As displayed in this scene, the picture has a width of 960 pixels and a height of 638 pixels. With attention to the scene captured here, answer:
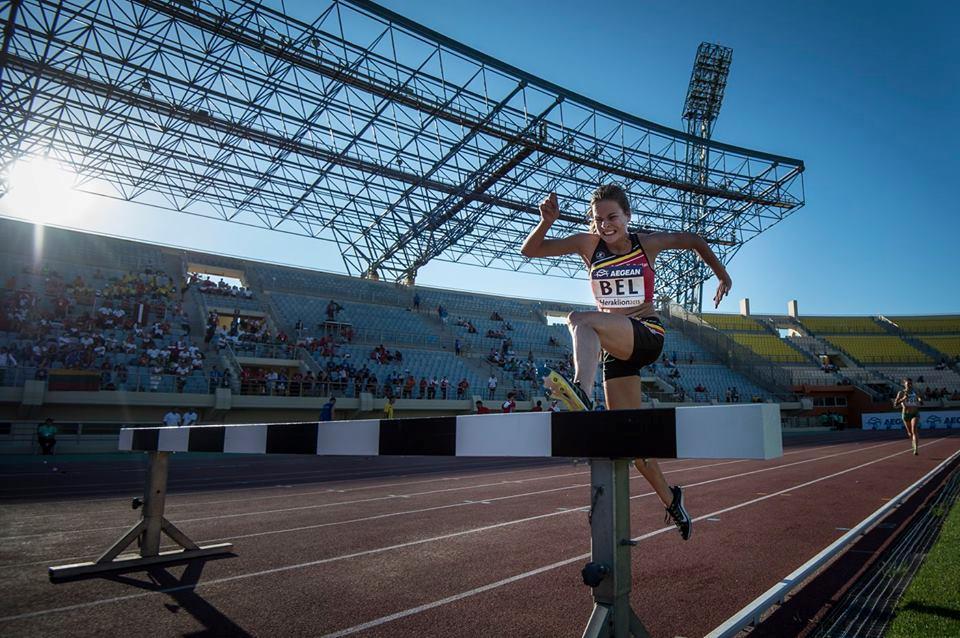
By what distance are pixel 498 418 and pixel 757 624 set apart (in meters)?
2.18

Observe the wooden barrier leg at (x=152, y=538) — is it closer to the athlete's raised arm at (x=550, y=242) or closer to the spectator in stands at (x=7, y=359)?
the athlete's raised arm at (x=550, y=242)

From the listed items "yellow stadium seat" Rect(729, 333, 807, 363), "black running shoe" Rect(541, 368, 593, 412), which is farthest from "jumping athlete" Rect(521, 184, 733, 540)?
"yellow stadium seat" Rect(729, 333, 807, 363)

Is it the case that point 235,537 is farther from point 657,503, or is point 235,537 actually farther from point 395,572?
point 657,503

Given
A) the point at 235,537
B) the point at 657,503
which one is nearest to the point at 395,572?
the point at 235,537

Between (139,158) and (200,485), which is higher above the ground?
(139,158)

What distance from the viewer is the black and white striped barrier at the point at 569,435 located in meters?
1.56

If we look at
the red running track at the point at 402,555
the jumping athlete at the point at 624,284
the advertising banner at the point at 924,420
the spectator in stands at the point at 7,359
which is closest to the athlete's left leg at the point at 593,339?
the jumping athlete at the point at 624,284

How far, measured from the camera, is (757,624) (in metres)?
3.10

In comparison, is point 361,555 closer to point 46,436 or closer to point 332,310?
point 46,436

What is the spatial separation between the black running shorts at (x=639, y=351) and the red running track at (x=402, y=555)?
1.42m

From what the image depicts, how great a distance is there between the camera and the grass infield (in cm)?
284

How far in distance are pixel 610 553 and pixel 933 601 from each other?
2.73 metres

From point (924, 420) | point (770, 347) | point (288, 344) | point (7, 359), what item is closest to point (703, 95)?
point (770, 347)

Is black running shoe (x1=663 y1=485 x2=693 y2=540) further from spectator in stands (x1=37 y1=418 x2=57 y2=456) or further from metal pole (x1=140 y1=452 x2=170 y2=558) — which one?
spectator in stands (x1=37 y1=418 x2=57 y2=456)
